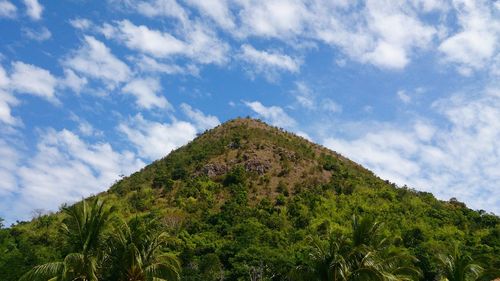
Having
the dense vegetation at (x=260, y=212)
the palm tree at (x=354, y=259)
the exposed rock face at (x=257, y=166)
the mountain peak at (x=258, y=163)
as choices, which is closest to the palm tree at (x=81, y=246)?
the palm tree at (x=354, y=259)

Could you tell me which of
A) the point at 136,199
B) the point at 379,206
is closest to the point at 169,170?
the point at 136,199

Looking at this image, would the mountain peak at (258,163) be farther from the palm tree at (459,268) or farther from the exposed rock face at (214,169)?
the palm tree at (459,268)

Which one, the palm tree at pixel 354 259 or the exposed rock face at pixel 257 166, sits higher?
the exposed rock face at pixel 257 166

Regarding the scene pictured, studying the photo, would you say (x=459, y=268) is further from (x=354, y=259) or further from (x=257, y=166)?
(x=257, y=166)

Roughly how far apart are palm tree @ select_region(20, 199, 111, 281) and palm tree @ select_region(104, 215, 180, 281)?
82cm

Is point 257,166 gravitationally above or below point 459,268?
above

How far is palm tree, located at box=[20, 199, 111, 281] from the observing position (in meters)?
24.7

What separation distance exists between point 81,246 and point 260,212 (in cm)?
7198

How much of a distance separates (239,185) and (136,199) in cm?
1957

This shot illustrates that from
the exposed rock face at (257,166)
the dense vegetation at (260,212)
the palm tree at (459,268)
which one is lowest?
the palm tree at (459,268)

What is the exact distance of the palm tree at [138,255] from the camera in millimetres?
25562

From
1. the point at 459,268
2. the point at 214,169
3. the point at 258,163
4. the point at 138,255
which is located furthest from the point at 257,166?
the point at 138,255

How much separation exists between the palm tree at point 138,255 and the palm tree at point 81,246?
0.82m

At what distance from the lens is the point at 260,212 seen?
96.8m
